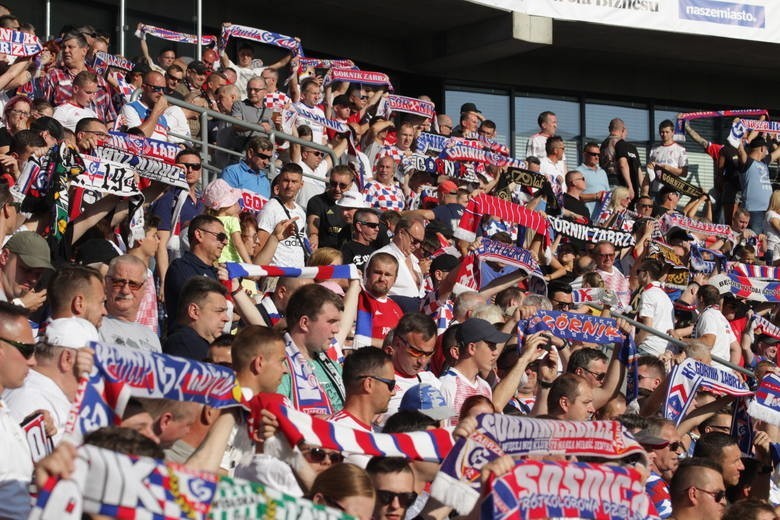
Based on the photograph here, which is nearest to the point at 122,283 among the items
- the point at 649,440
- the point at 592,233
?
the point at 649,440

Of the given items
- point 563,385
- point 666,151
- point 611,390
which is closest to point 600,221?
point 666,151

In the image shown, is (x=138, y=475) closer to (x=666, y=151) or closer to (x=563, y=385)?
(x=563, y=385)

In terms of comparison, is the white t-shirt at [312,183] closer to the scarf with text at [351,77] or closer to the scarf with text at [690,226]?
the scarf with text at [351,77]

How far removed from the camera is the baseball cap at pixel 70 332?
6.46 metres

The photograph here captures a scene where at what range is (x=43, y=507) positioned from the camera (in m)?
3.82

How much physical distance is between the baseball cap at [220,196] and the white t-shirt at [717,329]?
198 inches

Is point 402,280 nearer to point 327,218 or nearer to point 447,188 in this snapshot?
point 327,218

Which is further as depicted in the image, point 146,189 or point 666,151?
point 666,151

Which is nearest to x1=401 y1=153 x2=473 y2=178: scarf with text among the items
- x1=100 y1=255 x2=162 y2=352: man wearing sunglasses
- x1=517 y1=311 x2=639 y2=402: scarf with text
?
Answer: x1=517 y1=311 x2=639 y2=402: scarf with text

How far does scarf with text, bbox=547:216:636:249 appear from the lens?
45.8ft

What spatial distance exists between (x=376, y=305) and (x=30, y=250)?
256cm

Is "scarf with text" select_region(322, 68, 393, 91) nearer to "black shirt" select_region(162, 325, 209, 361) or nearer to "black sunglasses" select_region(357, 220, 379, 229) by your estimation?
"black sunglasses" select_region(357, 220, 379, 229)

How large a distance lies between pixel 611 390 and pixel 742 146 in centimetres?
1166

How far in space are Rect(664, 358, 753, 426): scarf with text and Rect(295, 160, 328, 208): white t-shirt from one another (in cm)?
449
